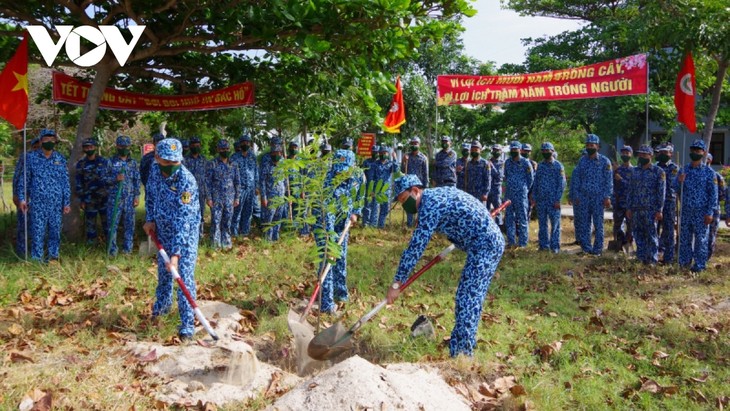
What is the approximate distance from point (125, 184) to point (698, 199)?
8.88 m

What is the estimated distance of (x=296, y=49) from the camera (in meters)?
9.02

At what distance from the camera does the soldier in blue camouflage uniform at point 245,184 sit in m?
10.5

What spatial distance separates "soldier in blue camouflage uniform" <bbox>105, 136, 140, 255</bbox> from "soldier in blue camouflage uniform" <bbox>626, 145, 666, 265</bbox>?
811 cm

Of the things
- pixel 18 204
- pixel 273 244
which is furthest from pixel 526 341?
pixel 18 204

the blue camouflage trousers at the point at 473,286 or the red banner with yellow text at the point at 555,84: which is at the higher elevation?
the red banner with yellow text at the point at 555,84

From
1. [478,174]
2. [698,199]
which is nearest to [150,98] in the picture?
[478,174]

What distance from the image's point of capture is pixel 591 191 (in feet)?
31.5

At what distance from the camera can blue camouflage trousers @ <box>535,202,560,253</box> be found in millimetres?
9875

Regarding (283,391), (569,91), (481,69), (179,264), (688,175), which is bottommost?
(283,391)

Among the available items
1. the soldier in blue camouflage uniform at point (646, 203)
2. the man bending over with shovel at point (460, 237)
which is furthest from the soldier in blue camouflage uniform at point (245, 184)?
the soldier in blue camouflage uniform at point (646, 203)

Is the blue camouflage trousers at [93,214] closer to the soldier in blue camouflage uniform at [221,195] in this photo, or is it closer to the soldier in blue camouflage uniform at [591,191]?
the soldier in blue camouflage uniform at [221,195]

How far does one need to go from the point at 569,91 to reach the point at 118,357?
32.4 ft

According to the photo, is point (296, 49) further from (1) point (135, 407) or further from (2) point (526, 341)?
(1) point (135, 407)

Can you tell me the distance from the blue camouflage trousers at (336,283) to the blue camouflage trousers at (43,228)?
14.1 ft
